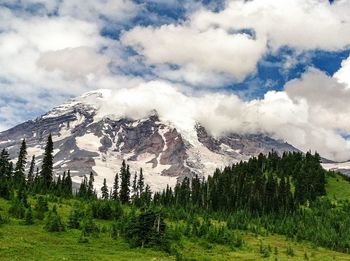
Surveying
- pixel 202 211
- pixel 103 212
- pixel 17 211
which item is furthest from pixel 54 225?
pixel 202 211

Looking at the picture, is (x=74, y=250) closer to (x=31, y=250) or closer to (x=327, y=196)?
(x=31, y=250)

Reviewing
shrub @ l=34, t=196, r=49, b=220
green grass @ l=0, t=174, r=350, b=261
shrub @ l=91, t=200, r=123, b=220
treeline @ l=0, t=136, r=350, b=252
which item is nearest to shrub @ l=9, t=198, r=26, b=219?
treeline @ l=0, t=136, r=350, b=252

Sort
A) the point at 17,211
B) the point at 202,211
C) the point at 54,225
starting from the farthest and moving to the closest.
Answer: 1. the point at 202,211
2. the point at 17,211
3. the point at 54,225

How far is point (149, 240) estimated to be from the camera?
8162 centimetres

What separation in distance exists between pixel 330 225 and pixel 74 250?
3797 inches

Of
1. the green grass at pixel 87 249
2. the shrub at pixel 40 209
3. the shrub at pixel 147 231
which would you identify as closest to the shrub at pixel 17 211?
the green grass at pixel 87 249

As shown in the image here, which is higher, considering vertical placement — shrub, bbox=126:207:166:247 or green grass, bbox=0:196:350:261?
shrub, bbox=126:207:166:247

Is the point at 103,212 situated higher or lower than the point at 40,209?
higher

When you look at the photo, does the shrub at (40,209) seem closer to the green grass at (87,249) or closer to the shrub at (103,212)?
the green grass at (87,249)

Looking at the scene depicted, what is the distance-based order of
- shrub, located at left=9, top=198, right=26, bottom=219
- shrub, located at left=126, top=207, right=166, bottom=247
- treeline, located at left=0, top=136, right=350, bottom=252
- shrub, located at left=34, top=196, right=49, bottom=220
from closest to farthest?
1. shrub, located at left=126, top=207, right=166, bottom=247
2. treeline, located at left=0, top=136, right=350, bottom=252
3. shrub, located at left=9, top=198, right=26, bottom=219
4. shrub, located at left=34, top=196, right=49, bottom=220

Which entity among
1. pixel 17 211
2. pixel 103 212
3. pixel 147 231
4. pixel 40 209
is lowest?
pixel 147 231

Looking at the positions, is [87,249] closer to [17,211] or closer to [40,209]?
[17,211]

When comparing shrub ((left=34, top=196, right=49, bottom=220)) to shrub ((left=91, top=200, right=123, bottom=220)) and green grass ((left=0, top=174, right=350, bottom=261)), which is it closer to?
green grass ((left=0, top=174, right=350, bottom=261))

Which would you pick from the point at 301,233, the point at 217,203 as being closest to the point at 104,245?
the point at 301,233
